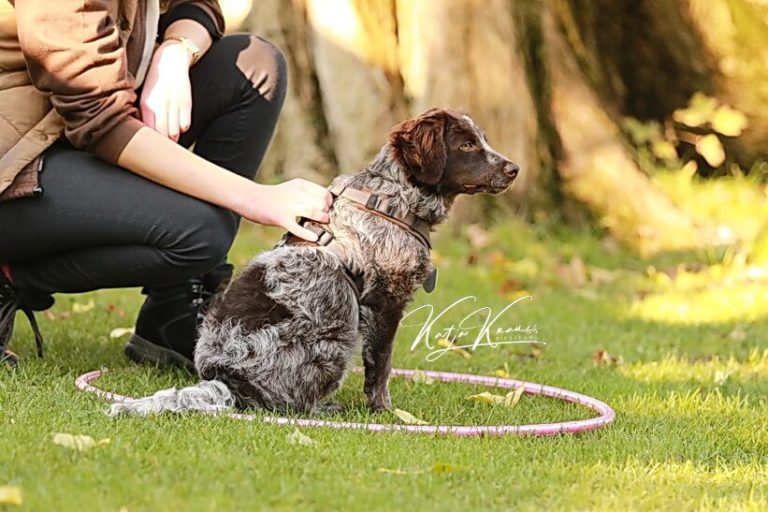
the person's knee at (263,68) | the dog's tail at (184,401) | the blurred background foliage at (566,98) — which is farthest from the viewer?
the blurred background foliage at (566,98)

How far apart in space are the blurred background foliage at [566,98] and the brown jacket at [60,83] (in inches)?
187

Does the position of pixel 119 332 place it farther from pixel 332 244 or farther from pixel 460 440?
pixel 460 440

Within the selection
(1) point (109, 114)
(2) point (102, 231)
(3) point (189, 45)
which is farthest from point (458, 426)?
(3) point (189, 45)

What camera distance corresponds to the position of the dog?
12.2 ft

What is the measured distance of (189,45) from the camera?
424 cm

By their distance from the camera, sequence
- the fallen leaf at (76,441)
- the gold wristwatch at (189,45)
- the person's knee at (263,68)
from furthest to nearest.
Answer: the person's knee at (263,68), the gold wristwatch at (189,45), the fallen leaf at (76,441)

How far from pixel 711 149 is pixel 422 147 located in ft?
18.6

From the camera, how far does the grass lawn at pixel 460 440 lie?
289 centimetres

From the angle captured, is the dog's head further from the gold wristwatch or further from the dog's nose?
the gold wristwatch

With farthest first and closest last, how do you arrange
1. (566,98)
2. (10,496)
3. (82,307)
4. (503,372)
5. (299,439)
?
1. (566,98)
2. (82,307)
3. (503,372)
4. (299,439)
5. (10,496)

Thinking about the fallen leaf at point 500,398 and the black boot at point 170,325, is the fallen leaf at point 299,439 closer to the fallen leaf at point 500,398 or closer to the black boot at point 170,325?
the fallen leaf at point 500,398

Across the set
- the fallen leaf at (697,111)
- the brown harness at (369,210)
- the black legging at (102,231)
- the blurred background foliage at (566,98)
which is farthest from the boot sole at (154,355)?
the fallen leaf at (697,111)

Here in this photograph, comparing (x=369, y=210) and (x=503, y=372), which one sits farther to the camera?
(x=503, y=372)

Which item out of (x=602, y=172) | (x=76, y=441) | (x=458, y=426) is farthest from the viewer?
(x=602, y=172)
